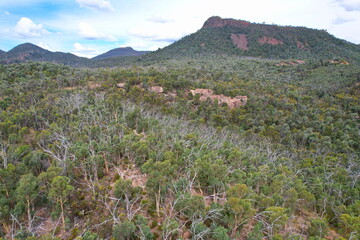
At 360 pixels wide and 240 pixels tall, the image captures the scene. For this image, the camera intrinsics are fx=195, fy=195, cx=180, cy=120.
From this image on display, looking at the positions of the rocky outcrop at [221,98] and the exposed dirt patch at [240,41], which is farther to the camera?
the exposed dirt patch at [240,41]

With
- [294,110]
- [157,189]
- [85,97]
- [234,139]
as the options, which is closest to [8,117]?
[85,97]

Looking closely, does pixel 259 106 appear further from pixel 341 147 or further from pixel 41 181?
pixel 41 181

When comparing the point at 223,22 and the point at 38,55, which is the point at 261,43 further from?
the point at 38,55

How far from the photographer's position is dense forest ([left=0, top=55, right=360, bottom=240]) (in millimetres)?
8451

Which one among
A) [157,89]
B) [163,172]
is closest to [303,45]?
[157,89]

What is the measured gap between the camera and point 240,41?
11462cm

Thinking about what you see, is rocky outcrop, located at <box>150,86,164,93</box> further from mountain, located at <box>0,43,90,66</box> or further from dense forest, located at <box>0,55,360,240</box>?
mountain, located at <box>0,43,90,66</box>

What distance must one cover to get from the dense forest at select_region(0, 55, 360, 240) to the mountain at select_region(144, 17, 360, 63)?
251ft

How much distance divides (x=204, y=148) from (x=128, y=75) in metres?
30.5

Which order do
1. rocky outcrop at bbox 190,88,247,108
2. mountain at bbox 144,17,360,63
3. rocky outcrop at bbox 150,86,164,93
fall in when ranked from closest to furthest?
rocky outcrop at bbox 150,86,164,93 < rocky outcrop at bbox 190,88,247,108 < mountain at bbox 144,17,360,63

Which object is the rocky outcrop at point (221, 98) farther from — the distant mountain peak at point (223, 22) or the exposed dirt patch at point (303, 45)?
the distant mountain peak at point (223, 22)

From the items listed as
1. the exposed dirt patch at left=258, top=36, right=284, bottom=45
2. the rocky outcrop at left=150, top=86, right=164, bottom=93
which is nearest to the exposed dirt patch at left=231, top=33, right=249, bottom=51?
the exposed dirt patch at left=258, top=36, right=284, bottom=45

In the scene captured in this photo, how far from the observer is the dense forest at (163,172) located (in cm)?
845

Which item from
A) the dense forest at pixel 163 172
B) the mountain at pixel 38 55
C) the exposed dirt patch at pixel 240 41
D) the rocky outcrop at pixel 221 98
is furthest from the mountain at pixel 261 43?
the dense forest at pixel 163 172
